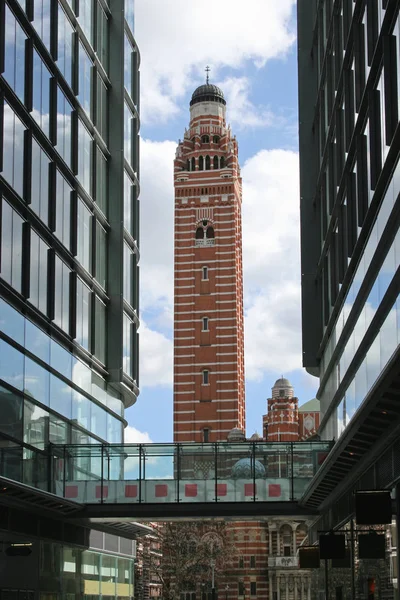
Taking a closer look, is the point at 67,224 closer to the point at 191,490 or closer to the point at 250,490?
the point at 191,490

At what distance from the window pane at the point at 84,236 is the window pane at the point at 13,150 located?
788 cm

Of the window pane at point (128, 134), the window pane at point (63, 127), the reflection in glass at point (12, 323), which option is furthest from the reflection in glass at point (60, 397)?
the window pane at point (128, 134)

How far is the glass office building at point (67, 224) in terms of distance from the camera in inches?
1267

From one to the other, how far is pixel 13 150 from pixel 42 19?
6050mm

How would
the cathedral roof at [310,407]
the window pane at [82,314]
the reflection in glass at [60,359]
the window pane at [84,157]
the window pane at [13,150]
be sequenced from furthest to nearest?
1. the cathedral roof at [310,407]
2. the window pane at [84,157]
3. the window pane at [82,314]
4. the reflection in glass at [60,359]
5. the window pane at [13,150]

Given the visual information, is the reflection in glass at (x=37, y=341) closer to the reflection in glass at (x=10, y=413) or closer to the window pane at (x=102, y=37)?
the reflection in glass at (x=10, y=413)

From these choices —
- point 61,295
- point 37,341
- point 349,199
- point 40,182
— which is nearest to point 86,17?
point 40,182

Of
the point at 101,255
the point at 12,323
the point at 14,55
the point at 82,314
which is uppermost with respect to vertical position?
the point at 14,55

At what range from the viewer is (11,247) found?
31.9m

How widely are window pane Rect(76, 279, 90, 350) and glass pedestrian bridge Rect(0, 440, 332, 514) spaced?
14.6 ft

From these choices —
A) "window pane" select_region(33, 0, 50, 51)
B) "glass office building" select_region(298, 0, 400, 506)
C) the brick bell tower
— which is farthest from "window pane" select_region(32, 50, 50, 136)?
the brick bell tower

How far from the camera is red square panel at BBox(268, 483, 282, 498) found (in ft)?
124

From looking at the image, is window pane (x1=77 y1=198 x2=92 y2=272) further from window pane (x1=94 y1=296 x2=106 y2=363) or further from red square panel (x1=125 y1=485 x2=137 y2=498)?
red square panel (x1=125 y1=485 x2=137 y2=498)

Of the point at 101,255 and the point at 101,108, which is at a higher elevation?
the point at 101,108
